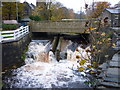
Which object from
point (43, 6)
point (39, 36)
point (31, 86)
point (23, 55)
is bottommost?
point (31, 86)

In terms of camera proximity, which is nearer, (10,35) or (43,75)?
(43,75)

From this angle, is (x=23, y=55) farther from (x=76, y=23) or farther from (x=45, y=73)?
(x=76, y=23)

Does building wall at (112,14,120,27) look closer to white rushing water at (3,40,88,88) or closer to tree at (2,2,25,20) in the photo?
white rushing water at (3,40,88,88)

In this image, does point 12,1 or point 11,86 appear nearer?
point 11,86

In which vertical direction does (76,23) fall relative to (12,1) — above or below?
below

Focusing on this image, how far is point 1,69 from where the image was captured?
6105 millimetres

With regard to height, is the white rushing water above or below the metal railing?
below

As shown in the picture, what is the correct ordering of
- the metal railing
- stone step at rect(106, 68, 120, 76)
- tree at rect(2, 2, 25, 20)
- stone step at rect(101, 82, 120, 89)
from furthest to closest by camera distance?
tree at rect(2, 2, 25, 20), the metal railing, stone step at rect(106, 68, 120, 76), stone step at rect(101, 82, 120, 89)

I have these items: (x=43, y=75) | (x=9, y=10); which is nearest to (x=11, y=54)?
(x=43, y=75)

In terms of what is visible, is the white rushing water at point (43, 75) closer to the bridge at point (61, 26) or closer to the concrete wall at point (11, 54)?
the concrete wall at point (11, 54)

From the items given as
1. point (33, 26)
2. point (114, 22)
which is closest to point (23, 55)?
point (33, 26)

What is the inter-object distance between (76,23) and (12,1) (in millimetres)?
9026

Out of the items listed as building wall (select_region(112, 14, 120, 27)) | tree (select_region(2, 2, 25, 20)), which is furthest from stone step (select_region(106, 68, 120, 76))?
tree (select_region(2, 2, 25, 20))

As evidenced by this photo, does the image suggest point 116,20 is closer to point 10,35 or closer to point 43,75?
point 43,75
